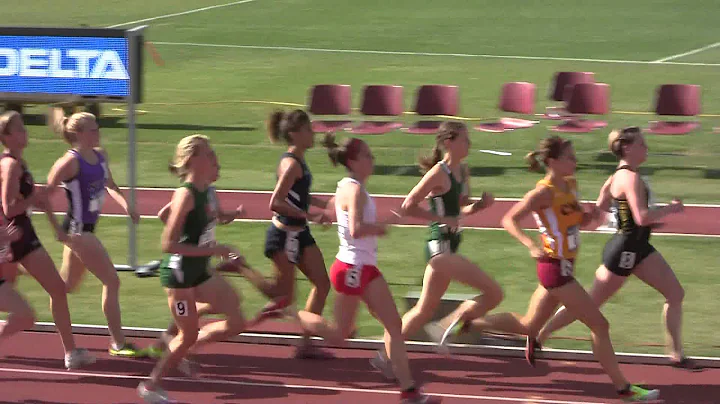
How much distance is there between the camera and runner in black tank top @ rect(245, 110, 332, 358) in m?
9.66

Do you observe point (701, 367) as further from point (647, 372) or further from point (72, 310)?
point (72, 310)

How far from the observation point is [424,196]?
9.22m

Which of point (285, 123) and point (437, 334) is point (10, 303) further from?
point (437, 334)

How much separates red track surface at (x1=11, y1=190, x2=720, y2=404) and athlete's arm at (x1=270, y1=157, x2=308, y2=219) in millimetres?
1203

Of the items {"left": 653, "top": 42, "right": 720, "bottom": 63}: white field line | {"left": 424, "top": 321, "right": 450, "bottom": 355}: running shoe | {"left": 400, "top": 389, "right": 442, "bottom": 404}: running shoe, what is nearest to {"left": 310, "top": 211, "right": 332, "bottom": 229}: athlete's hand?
{"left": 424, "top": 321, "right": 450, "bottom": 355}: running shoe

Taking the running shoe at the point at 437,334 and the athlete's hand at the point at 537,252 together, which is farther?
the running shoe at the point at 437,334

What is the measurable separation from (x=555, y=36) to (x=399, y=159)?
60.3ft

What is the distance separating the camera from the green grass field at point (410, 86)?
42.4ft

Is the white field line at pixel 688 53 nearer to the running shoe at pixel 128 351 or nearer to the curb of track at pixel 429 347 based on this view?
the curb of track at pixel 429 347

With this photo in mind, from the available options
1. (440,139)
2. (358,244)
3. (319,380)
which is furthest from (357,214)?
(319,380)

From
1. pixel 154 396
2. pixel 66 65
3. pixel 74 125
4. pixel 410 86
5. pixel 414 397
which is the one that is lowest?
pixel 410 86

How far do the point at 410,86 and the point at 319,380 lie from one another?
19753 mm

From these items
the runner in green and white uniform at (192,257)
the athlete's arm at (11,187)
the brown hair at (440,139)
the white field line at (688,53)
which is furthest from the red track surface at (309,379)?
the white field line at (688,53)

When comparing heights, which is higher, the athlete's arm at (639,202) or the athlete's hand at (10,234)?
the athlete's arm at (639,202)
